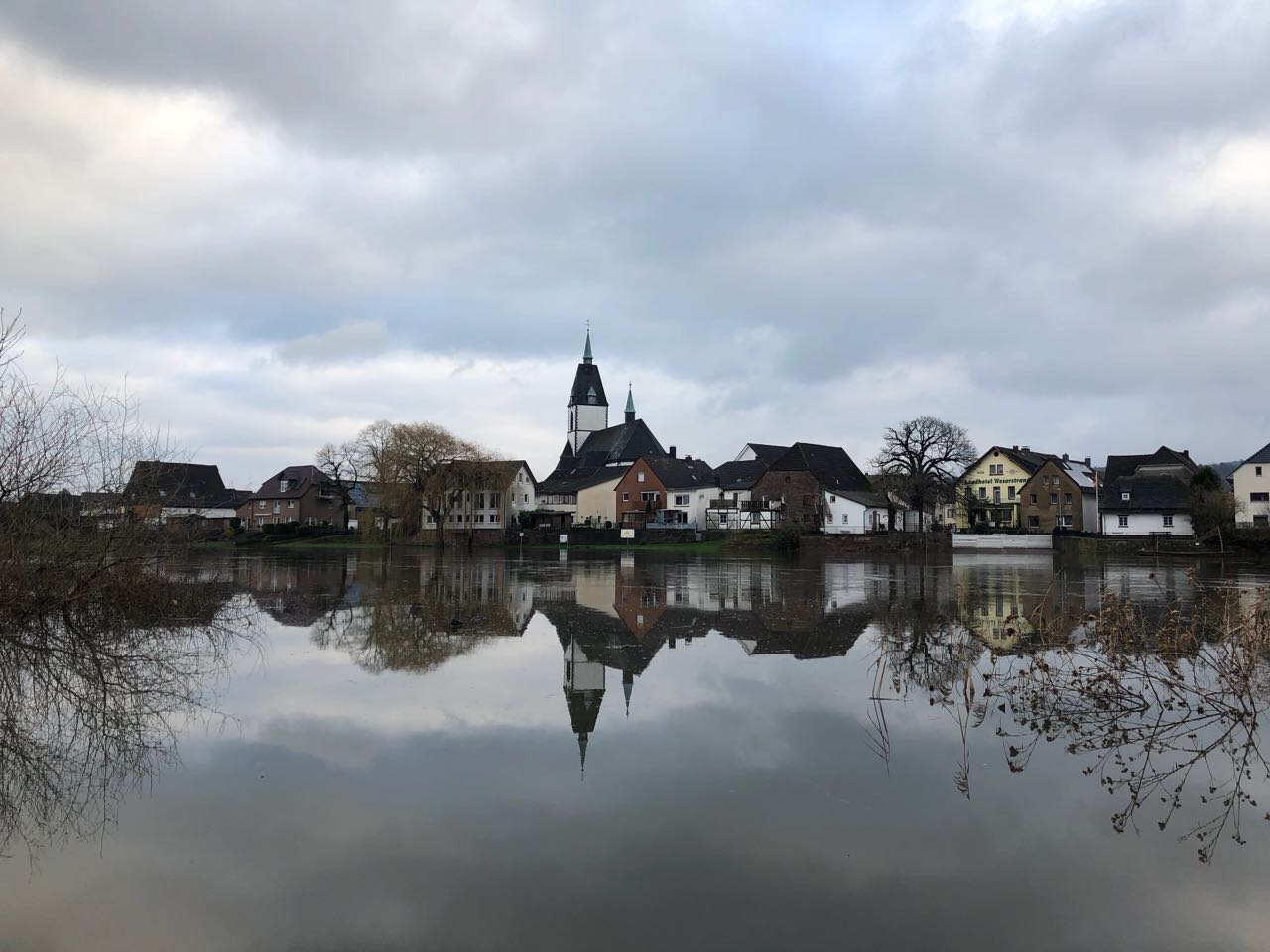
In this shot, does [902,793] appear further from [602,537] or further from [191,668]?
[602,537]

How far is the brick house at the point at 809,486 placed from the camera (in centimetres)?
7688

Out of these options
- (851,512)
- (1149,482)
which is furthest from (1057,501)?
(851,512)

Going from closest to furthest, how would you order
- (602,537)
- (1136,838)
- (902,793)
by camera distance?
(1136,838) → (902,793) → (602,537)

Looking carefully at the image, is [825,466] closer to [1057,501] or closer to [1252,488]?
[1057,501]

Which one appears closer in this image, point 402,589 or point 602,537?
point 402,589

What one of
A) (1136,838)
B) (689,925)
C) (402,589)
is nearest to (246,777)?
(689,925)

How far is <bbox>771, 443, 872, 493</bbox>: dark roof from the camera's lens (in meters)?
78.5

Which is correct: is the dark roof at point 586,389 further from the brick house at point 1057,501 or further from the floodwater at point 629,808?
the floodwater at point 629,808

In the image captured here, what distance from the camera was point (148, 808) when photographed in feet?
21.8

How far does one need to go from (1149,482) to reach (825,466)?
25.9 metres

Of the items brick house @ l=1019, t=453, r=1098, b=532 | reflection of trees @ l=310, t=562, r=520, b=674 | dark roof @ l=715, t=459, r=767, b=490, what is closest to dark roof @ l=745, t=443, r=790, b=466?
dark roof @ l=715, t=459, r=767, b=490

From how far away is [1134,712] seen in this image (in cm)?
971

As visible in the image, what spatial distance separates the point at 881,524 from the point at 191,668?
68.6 metres

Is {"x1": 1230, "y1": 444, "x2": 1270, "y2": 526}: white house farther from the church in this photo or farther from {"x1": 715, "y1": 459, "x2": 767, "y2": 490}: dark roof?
the church
